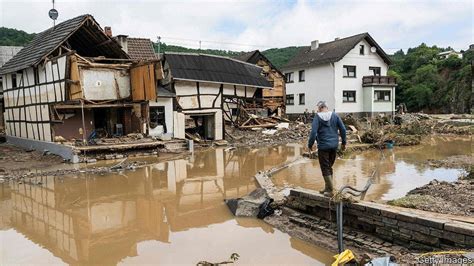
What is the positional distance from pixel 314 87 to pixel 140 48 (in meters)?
18.5

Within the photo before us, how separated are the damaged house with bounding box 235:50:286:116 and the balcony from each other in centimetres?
843

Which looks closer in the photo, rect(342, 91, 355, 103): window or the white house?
the white house

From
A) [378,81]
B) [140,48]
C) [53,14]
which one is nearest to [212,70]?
[140,48]

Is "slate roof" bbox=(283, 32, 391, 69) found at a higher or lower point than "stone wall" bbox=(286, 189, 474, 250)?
higher

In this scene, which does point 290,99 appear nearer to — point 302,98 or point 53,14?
point 302,98

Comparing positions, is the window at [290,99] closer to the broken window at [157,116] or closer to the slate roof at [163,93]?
the slate roof at [163,93]

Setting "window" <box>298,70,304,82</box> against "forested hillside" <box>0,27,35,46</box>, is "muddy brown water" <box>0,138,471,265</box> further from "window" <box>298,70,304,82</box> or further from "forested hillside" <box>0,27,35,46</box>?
"forested hillside" <box>0,27,35,46</box>

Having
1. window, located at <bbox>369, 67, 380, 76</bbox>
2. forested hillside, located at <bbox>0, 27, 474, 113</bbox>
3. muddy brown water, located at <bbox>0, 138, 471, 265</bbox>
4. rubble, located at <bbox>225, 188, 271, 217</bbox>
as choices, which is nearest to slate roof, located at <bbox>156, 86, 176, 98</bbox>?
muddy brown water, located at <bbox>0, 138, 471, 265</bbox>

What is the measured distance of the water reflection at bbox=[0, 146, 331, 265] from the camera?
704cm

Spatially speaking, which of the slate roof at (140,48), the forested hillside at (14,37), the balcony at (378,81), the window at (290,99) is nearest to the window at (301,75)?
the window at (290,99)

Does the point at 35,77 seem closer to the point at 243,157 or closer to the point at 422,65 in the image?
the point at 243,157

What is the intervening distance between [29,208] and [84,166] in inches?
230

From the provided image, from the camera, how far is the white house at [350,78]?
35.4m

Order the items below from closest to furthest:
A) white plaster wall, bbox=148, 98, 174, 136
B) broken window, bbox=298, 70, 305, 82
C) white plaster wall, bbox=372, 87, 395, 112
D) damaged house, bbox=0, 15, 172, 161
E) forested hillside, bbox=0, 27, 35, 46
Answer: damaged house, bbox=0, 15, 172, 161
white plaster wall, bbox=148, 98, 174, 136
white plaster wall, bbox=372, 87, 395, 112
forested hillside, bbox=0, 27, 35, 46
broken window, bbox=298, 70, 305, 82
